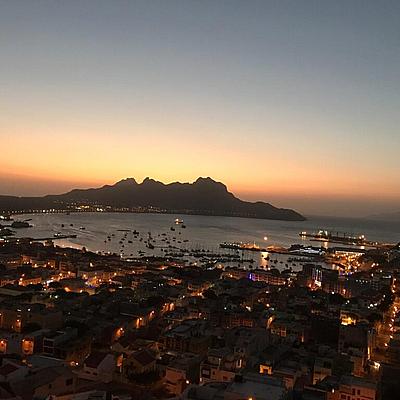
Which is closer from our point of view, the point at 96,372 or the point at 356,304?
the point at 96,372

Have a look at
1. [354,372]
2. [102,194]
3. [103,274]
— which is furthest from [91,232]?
[102,194]

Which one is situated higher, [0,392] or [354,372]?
[0,392]

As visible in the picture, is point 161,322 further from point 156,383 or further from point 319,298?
point 319,298

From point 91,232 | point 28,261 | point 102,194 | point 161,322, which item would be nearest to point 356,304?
point 161,322

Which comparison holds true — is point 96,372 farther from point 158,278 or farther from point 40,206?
point 40,206

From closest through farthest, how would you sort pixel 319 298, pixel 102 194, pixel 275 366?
pixel 275 366
pixel 319 298
pixel 102 194

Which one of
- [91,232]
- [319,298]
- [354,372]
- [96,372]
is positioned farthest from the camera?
[91,232]
